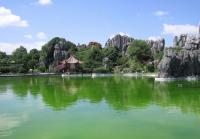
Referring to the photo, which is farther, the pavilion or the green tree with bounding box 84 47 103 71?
the green tree with bounding box 84 47 103 71

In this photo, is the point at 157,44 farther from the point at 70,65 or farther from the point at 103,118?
the point at 103,118

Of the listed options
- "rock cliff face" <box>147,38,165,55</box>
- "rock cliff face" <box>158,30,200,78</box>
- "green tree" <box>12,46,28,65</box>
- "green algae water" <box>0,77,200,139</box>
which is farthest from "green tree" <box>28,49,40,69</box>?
"green algae water" <box>0,77,200,139</box>

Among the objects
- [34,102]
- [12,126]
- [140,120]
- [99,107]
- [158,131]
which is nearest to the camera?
[158,131]

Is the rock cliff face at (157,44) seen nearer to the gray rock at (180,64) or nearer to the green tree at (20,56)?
the green tree at (20,56)

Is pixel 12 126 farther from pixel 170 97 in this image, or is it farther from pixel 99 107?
pixel 170 97

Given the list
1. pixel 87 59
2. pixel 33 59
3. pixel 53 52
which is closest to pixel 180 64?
pixel 87 59

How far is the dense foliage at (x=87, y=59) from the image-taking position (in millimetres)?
95875

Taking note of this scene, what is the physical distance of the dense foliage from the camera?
95875 millimetres

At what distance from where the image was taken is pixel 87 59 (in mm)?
100438

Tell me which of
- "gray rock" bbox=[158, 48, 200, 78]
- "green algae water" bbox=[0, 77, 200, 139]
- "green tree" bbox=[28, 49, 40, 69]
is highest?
"green tree" bbox=[28, 49, 40, 69]

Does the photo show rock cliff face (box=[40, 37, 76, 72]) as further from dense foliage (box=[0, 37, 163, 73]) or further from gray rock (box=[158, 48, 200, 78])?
gray rock (box=[158, 48, 200, 78])

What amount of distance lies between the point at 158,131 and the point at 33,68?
90053mm

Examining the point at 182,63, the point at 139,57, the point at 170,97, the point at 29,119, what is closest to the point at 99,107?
the point at 29,119

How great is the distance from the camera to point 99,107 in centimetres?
2938
